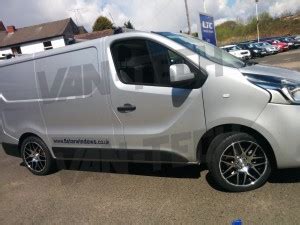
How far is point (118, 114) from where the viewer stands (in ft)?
16.5

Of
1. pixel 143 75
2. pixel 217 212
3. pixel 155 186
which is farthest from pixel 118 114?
pixel 217 212

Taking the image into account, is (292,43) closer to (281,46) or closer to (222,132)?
(281,46)

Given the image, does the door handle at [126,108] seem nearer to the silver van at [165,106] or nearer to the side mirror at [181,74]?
the silver van at [165,106]

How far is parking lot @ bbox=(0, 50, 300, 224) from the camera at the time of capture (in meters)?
4.11

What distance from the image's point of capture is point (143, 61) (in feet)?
16.1

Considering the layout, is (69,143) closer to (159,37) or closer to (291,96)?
(159,37)

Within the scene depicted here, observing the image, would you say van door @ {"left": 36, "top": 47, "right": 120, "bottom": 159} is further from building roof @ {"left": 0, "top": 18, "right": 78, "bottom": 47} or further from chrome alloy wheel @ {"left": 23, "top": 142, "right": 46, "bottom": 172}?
building roof @ {"left": 0, "top": 18, "right": 78, "bottom": 47}

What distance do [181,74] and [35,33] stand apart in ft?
172

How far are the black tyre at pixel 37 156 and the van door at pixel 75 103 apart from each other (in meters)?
0.31

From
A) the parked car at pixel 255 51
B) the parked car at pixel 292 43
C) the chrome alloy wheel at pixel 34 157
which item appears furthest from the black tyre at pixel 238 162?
the parked car at pixel 292 43

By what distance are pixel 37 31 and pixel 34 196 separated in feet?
169

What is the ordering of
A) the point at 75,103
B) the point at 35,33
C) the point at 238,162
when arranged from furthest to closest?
the point at 35,33, the point at 75,103, the point at 238,162

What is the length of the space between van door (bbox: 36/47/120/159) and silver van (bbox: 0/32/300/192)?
1 centimetres

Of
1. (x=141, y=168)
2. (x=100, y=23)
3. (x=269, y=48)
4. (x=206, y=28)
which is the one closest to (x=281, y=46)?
(x=269, y=48)
